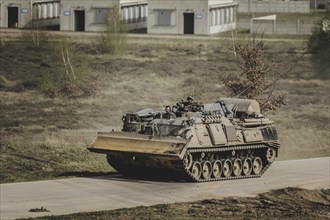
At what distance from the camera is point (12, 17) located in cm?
9256

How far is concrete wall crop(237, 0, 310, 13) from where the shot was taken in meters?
83.1

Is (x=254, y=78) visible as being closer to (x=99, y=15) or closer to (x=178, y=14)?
(x=178, y=14)

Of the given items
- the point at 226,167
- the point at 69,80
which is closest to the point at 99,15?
the point at 69,80

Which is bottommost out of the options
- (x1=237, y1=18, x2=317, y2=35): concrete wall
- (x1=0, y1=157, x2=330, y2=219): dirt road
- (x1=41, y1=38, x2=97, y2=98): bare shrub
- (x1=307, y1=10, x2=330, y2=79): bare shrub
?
(x1=0, y1=157, x2=330, y2=219): dirt road

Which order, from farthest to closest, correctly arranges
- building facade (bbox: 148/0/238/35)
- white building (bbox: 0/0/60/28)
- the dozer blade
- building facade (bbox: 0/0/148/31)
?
1. white building (bbox: 0/0/60/28)
2. building facade (bbox: 0/0/148/31)
3. building facade (bbox: 148/0/238/35)
4. the dozer blade

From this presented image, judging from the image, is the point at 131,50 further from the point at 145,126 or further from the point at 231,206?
the point at 231,206

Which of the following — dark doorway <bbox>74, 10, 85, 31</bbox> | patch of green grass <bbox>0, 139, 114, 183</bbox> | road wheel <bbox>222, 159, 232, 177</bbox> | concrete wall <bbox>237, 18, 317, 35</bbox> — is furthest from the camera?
concrete wall <bbox>237, 18, 317, 35</bbox>

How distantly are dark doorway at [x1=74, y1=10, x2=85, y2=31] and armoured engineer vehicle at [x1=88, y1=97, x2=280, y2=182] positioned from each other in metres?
54.3

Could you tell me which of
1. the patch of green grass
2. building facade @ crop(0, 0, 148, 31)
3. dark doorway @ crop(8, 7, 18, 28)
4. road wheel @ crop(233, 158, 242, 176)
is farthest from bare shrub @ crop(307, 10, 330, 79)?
road wheel @ crop(233, 158, 242, 176)

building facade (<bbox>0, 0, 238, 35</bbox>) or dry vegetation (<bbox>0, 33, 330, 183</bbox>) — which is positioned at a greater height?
building facade (<bbox>0, 0, 238, 35</bbox>)

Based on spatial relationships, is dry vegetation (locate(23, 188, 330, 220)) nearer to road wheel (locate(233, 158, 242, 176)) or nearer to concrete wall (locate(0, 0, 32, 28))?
road wheel (locate(233, 158, 242, 176))

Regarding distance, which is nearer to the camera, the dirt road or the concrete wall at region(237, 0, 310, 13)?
the dirt road

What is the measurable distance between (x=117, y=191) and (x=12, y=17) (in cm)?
6287

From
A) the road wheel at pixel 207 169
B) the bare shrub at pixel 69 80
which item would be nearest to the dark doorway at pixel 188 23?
the bare shrub at pixel 69 80
